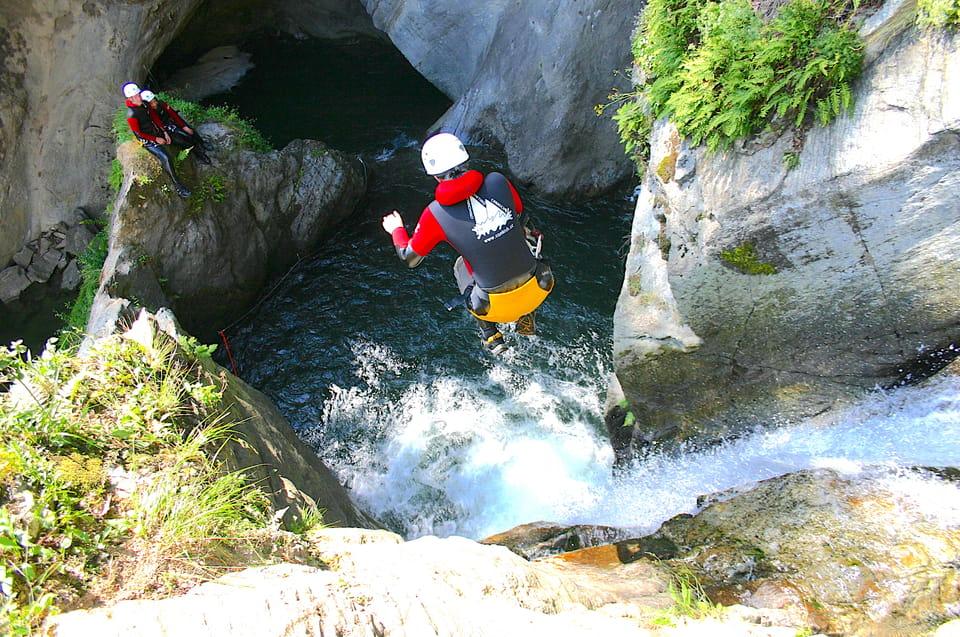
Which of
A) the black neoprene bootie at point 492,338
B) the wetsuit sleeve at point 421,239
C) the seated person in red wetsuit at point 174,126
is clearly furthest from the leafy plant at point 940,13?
the seated person in red wetsuit at point 174,126

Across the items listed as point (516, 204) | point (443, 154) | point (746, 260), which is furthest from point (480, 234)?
point (746, 260)

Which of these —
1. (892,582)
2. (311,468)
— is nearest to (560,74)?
(311,468)

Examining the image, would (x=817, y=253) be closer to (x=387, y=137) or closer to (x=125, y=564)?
(x=125, y=564)

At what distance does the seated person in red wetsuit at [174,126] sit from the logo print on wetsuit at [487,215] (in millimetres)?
7025

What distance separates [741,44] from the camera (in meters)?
5.63

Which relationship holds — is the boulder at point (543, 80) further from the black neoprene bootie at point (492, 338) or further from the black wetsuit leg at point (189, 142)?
the black neoprene bootie at point (492, 338)

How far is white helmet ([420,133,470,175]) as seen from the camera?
533 cm

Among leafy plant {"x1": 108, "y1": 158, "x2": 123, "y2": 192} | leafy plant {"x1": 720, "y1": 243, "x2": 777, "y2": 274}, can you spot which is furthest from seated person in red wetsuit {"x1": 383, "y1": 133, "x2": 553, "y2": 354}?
leafy plant {"x1": 108, "y1": 158, "x2": 123, "y2": 192}

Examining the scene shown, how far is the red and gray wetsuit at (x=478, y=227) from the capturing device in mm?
5605

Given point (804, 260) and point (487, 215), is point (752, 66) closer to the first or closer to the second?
point (804, 260)

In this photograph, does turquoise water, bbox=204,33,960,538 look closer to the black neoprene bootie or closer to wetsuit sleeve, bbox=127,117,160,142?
the black neoprene bootie

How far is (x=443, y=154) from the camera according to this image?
17.6 feet

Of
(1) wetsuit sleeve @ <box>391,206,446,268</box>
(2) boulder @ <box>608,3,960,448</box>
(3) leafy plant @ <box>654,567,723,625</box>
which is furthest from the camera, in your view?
(1) wetsuit sleeve @ <box>391,206,446,268</box>

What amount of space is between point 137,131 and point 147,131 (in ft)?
0.59
